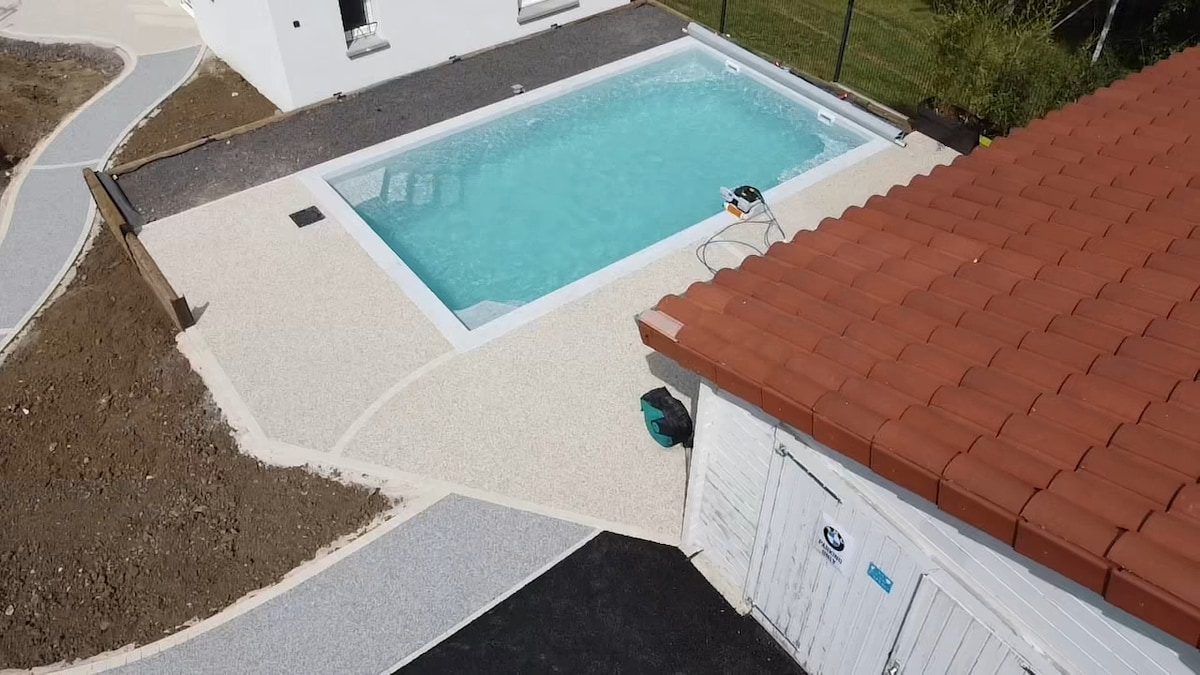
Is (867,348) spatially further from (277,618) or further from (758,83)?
(758,83)

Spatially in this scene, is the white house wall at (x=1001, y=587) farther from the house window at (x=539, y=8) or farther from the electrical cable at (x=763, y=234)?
the house window at (x=539, y=8)

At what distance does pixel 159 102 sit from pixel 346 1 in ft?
16.1

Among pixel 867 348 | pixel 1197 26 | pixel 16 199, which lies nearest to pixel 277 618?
pixel 867 348

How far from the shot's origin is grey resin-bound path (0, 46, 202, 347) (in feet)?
46.9

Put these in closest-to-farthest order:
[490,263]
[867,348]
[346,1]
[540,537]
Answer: [867,348]
[540,537]
[490,263]
[346,1]

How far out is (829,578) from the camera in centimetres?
804

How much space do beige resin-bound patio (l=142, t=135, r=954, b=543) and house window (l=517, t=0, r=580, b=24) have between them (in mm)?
8830

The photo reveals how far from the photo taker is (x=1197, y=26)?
19.4 m

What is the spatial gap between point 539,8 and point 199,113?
28.3ft

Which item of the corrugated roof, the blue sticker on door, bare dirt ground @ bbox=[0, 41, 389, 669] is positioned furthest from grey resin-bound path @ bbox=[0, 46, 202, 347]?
the blue sticker on door

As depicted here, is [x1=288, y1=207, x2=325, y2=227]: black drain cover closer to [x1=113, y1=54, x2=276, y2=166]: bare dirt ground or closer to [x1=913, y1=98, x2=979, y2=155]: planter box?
[x1=113, y1=54, x2=276, y2=166]: bare dirt ground

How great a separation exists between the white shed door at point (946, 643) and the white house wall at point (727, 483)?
1.88 metres

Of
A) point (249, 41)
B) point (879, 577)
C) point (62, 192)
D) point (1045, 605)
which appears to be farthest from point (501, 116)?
point (1045, 605)

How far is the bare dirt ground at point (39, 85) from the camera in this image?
58.6 ft
